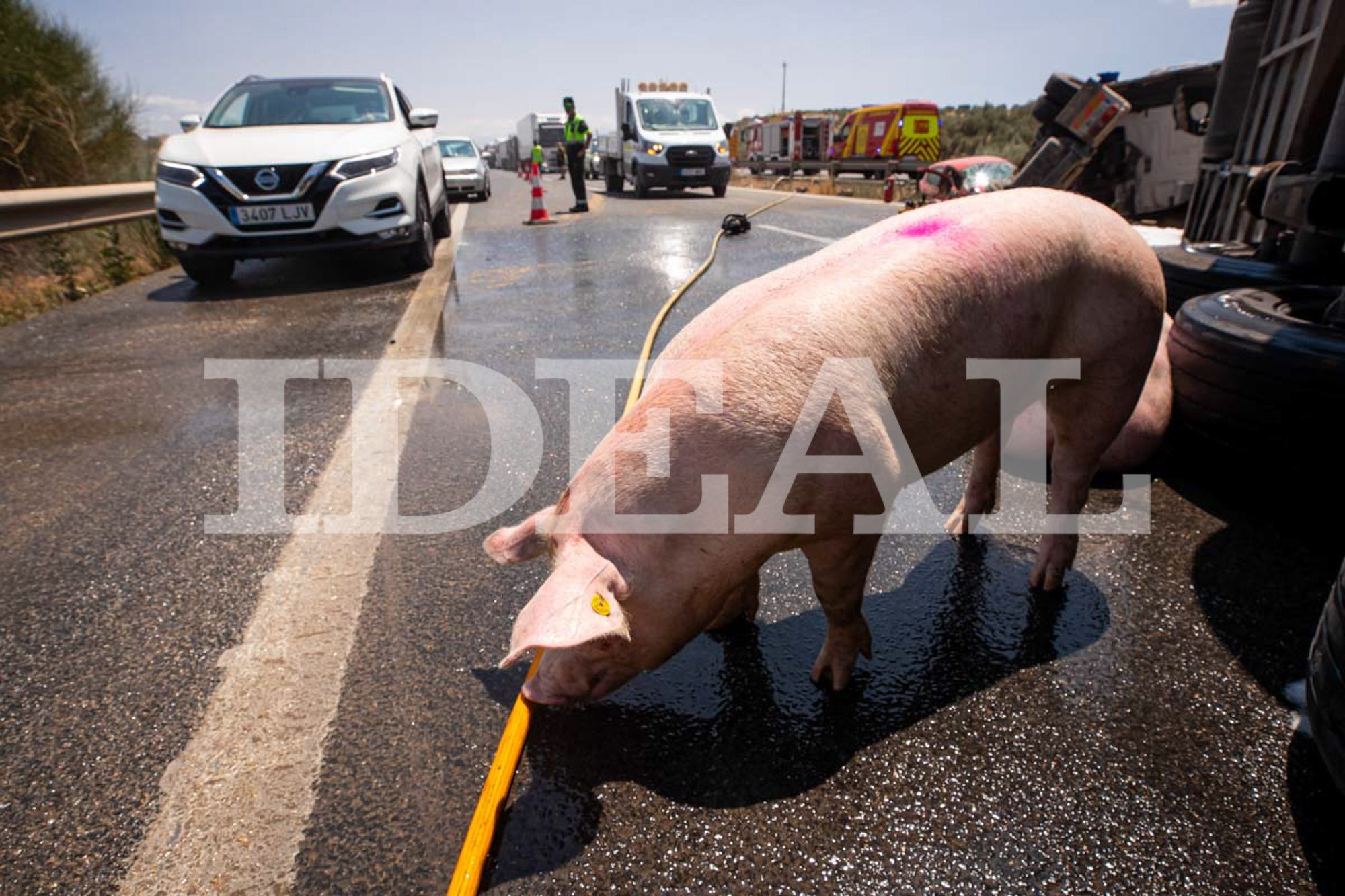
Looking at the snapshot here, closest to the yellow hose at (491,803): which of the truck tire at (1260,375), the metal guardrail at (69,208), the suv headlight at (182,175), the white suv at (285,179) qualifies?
the truck tire at (1260,375)

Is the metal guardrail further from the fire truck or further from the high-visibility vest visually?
the fire truck

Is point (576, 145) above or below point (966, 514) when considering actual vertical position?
above

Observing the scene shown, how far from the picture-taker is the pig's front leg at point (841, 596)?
6.51ft

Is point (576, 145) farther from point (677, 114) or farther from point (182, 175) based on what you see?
point (182, 175)

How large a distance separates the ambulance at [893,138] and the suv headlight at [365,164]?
78.8 ft

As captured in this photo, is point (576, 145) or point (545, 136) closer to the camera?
point (576, 145)

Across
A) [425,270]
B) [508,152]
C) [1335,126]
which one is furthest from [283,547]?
[508,152]

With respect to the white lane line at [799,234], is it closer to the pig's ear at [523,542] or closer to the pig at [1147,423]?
the pig at [1147,423]

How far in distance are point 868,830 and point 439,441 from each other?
2.72 metres

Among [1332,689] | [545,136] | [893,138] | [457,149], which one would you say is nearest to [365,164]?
[1332,689]

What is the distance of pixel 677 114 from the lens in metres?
19.6

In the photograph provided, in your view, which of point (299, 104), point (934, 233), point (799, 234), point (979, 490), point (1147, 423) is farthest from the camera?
point (799, 234)

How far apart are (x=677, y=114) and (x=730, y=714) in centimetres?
2007

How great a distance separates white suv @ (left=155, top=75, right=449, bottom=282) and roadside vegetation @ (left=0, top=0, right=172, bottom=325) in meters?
1.91
